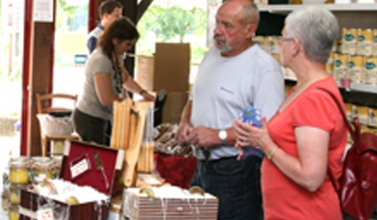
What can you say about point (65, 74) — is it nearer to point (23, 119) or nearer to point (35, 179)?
point (23, 119)

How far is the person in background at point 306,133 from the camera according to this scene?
2250 millimetres

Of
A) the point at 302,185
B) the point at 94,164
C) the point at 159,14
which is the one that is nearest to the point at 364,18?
the point at 94,164

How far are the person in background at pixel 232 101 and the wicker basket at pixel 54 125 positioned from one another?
3479 mm

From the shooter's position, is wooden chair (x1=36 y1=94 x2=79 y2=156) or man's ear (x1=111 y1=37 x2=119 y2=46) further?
wooden chair (x1=36 y1=94 x2=79 y2=156)

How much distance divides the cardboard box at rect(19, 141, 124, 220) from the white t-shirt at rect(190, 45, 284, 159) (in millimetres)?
463

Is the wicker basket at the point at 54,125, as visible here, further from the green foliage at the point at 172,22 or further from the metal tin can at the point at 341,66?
the metal tin can at the point at 341,66

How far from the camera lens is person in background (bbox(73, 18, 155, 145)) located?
493 cm

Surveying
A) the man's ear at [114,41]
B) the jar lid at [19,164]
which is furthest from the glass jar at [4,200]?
the man's ear at [114,41]

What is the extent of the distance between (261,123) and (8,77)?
17.2ft

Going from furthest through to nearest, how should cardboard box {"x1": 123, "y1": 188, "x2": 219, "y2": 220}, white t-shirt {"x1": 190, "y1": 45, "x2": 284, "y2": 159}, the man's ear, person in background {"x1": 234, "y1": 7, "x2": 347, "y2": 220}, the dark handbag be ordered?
the man's ear, white t-shirt {"x1": 190, "y1": 45, "x2": 284, "y2": 159}, cardboard box {"x1": 123, "y1": 188, "x2": 219, "y2": 220}, the dark handbag, person in background {"x1": 234, "y1": 7, "x2": 347, "y2": 220}

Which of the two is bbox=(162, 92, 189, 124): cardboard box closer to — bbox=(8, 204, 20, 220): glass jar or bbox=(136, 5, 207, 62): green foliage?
bbox=(136, 5, 207, 62): green foliage

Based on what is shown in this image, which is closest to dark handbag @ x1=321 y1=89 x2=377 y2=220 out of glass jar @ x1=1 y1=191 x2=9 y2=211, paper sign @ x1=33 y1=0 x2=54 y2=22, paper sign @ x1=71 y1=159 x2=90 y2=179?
paper sign @ x1=71 y1=159 x2=90 y2=179

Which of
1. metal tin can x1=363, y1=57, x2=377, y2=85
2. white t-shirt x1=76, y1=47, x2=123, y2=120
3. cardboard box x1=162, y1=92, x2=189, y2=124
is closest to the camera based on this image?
metal tin can x1=363, y1=57, x2=377, y2=85

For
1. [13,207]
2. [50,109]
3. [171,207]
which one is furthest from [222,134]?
[50,109]
